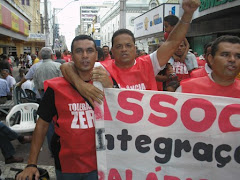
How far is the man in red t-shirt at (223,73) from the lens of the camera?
1.98 meters

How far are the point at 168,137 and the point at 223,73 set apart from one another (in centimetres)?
63

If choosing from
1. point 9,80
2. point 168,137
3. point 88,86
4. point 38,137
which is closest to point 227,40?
point 168,137

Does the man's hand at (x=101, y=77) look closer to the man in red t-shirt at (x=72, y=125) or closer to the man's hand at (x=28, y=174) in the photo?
the man in red t-shirt at (x=72, y=125)

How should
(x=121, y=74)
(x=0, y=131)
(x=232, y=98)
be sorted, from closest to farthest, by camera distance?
(x=232, y=98), (x=121, y=74), (x=0, y=131)

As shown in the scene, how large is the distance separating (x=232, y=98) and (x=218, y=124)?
22cm

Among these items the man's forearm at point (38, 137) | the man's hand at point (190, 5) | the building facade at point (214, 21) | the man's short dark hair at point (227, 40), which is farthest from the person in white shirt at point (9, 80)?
the building facade at point (214, 21)

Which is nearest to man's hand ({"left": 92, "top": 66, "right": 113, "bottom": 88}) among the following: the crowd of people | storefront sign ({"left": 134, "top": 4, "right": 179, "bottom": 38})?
the crowd of people

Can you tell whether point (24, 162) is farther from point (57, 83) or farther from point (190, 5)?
point (190, 5)

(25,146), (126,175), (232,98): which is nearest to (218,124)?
(232,98)

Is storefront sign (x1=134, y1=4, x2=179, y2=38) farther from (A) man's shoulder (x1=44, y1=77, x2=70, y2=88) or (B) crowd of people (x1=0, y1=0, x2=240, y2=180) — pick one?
(A) man's shoulder (x1=44, y1=77, x2=70, y2=88)

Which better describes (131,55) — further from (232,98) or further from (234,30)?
(234,30)

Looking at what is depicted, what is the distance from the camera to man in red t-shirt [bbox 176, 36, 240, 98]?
6.48 ft

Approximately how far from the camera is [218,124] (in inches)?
76.9

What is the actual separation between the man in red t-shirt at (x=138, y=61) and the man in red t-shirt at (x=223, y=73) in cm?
32
